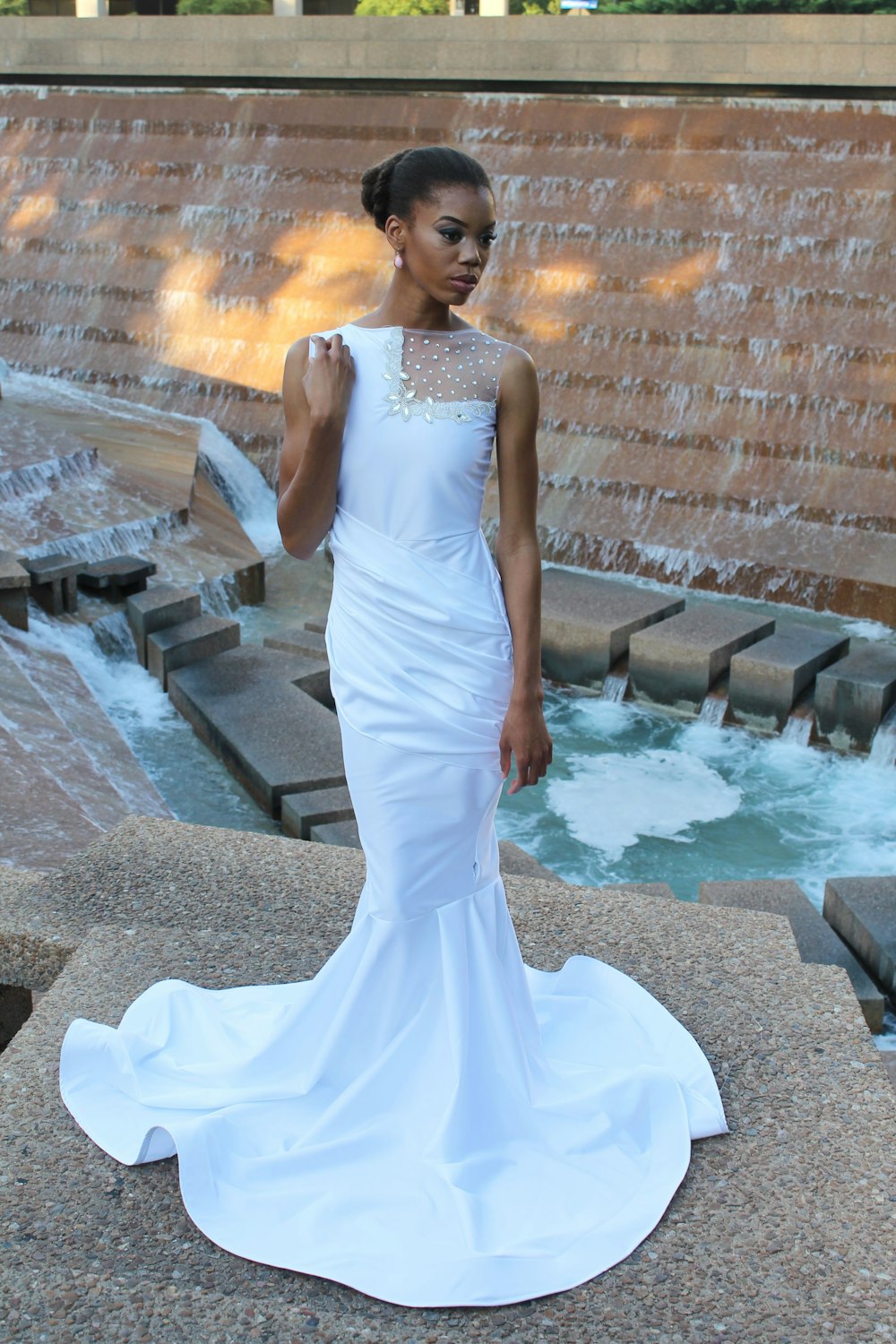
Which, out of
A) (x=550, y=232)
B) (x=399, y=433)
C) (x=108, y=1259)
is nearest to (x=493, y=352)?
(x=399, y=433)

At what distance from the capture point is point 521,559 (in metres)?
2.98

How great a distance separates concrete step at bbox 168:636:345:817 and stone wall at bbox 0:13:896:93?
8.04 m

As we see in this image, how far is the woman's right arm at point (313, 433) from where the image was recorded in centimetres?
281

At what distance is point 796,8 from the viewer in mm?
22781

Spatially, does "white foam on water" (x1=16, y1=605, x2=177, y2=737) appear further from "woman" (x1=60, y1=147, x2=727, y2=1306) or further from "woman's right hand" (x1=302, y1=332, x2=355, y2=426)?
"woman's right hand" (x1=302, y1=332, x2=355, y2=426)

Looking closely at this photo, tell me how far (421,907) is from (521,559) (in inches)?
30.2

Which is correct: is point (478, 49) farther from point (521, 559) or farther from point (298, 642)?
point (521, 559)

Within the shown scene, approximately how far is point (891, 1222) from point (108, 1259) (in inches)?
61.1

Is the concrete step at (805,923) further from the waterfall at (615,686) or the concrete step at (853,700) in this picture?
the waterfall at (615,686)

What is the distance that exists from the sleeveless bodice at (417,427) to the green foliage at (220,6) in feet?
87.7

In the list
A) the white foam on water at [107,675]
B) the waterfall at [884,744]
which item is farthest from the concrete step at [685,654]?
the white foam on water at [107,675]

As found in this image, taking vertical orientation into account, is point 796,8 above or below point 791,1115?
above

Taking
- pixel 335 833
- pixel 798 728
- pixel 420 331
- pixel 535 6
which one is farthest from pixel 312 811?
pixel 535 6

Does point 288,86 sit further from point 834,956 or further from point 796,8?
point 834,956
